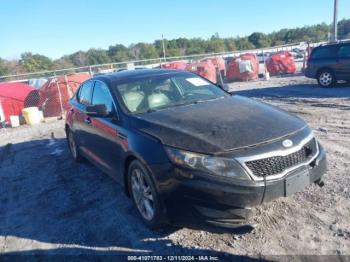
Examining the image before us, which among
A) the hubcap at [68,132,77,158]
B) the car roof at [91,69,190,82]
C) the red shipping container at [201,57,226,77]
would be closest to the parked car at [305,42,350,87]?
the red shipping container at [201,57,226,77]

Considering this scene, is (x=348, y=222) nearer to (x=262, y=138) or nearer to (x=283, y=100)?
(x=262, y=138)

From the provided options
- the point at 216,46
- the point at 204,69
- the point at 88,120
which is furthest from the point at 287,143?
the point at 216,46

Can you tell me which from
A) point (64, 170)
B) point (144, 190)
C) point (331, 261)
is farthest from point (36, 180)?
point (331, 261)

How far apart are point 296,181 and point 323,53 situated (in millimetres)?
11351

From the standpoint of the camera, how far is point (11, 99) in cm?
1305

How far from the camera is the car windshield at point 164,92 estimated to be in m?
4.37

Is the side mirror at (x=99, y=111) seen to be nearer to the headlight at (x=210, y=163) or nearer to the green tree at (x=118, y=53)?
the headlight at (x=210, y=163)

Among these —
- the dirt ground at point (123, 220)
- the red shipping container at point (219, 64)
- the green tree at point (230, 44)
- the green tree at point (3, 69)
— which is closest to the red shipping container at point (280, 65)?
the red shipping container at point (219, 64)

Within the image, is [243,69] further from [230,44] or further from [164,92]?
[230,44]

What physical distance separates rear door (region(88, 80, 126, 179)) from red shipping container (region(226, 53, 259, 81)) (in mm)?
15089

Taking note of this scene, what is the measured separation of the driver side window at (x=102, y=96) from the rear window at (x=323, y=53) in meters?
10.5

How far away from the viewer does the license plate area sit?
3.11 m

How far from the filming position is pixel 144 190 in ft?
12.2

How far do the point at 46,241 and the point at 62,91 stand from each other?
10.4 meters
